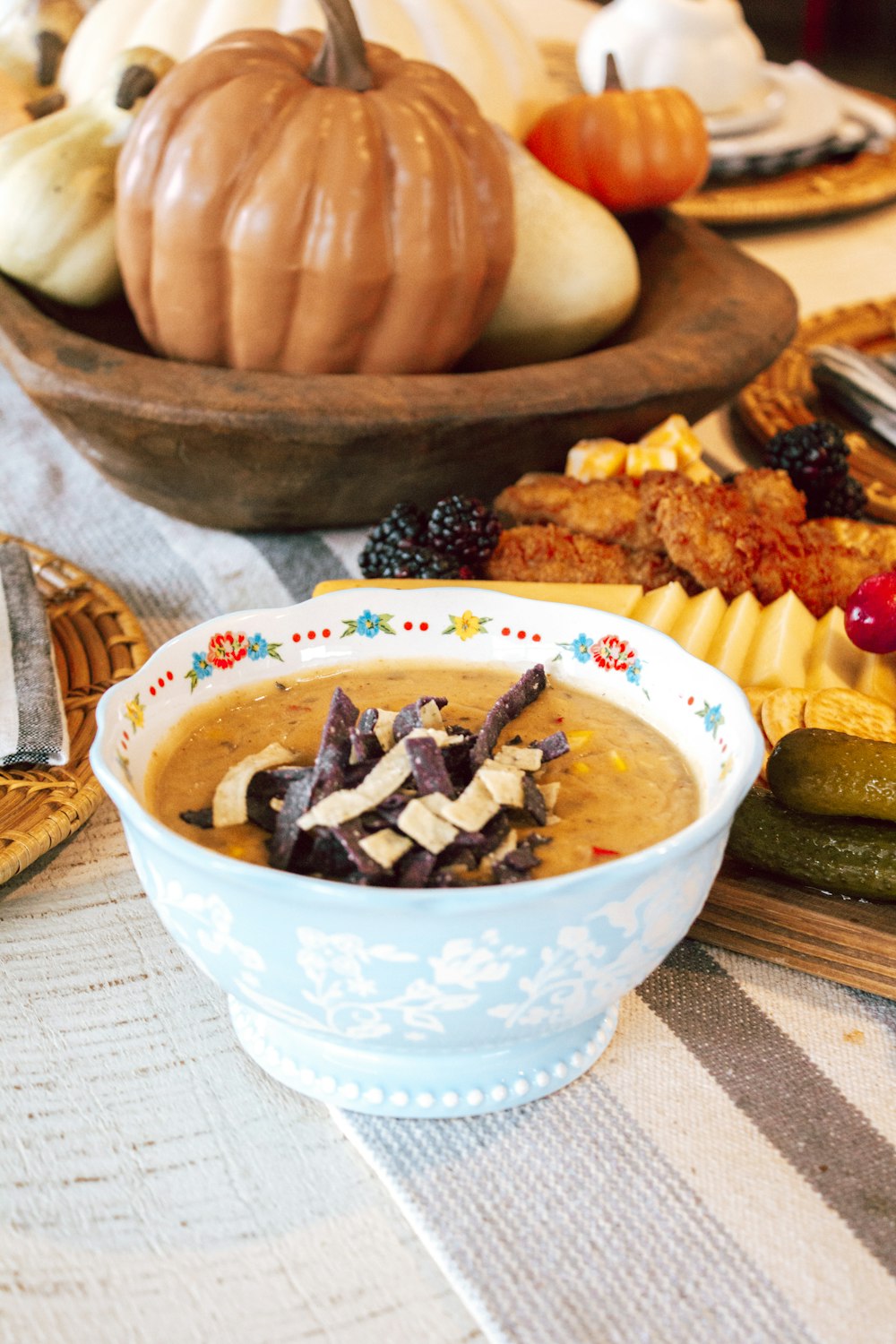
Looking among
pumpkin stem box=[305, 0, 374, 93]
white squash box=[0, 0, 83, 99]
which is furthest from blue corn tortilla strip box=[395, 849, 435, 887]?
white squash box=[0, 0, 83, 99]

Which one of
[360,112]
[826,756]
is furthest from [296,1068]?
[360,112]

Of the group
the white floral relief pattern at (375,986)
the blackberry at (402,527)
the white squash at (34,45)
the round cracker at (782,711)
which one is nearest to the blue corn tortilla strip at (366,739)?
the white floral relief pattern at (375,986)

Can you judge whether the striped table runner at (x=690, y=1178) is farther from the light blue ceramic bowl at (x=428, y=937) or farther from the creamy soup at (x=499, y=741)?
the creamy soup at (x=499, y=741)

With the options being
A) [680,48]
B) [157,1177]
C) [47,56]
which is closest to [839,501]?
[157,1177]

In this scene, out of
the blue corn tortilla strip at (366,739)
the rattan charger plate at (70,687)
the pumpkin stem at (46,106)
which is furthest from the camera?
the pumpkin stem at (46,106)

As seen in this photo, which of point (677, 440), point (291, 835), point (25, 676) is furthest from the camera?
point (677, 440)

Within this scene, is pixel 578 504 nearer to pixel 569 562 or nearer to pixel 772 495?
pixel 569 562
